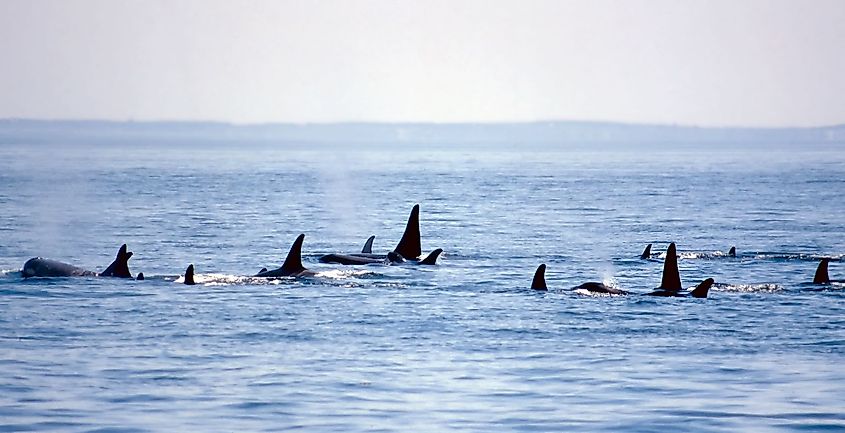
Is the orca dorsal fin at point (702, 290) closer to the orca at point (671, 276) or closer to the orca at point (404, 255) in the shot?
the orca at point (671, 276)

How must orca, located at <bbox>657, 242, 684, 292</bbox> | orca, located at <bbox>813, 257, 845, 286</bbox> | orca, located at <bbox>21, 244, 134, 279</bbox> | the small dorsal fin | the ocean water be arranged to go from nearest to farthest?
the ocean water
orca, located at <bbox>657, 242, 684, 292</bbox>
orca, located at <bbox>813, 257, 845, 286</bbox>
orca, located at <bbox>21, 244, 134, 279</bbox>
the small dorsal fin

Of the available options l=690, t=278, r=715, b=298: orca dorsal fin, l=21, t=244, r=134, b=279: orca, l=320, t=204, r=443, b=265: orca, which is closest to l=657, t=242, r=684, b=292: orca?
l=690, t=278, r=715, b=298: orca dorsal fin

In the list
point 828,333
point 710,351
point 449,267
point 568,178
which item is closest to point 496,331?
point 710,351

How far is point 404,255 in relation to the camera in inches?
1650

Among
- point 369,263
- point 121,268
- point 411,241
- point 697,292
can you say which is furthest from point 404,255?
point 697,292

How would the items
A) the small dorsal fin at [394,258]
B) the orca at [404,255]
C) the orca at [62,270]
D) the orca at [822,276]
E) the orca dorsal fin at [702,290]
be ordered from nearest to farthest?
the orca dorsal fin at [702,290] → the orca at [822,276] → the orca at [62,270] → the orca at [404,255] → the small dorsal fin at [394,258]

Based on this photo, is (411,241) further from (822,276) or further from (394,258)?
(822,276)

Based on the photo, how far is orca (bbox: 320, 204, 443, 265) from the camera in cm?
4000

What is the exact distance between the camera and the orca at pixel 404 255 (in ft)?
131

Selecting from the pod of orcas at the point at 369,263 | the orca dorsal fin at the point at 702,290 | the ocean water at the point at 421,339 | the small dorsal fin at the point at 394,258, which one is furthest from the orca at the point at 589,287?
the small dorsal fin at the point at 394,258

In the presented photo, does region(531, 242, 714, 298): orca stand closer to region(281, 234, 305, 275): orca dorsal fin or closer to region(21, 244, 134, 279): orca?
region(281, 234, 305, 275): orca dorsal fin

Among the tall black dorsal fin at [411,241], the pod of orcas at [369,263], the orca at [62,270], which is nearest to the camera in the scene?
the pod of orcas at [369,263]

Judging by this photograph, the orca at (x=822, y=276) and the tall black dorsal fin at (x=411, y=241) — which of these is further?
the tall black dorsal fin at (x=411, y=241)

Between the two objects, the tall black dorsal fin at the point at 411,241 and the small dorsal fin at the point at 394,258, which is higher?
the tall black dorsal fin at the point at 411,241
